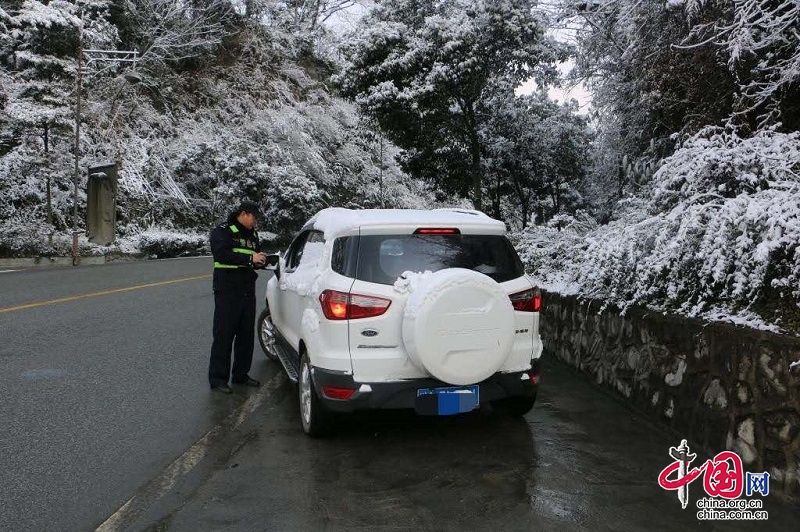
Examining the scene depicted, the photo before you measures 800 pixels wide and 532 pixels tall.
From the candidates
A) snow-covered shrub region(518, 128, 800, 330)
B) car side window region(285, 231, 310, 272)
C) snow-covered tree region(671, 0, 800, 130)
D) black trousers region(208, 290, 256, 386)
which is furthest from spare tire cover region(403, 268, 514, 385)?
snow-covered tree region(671, 0, 800, 130)

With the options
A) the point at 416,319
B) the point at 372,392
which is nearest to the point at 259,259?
the point at 372,392

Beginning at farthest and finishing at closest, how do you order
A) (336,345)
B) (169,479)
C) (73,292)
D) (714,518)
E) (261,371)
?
(73,292), (261,371), (336,345), (169,479), (714,518)

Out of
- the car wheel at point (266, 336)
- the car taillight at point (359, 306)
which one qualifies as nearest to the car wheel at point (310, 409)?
the car taillight at point (359, 306)

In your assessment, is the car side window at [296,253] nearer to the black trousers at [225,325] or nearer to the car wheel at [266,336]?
the black trousers at [225,325]

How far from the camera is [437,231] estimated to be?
479 cm

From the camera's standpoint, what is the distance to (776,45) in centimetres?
663

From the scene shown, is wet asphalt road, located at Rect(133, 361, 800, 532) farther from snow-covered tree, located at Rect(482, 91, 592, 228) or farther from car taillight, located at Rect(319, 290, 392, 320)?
snow-covered tree, located at Rect(482, 91, 592, 228)

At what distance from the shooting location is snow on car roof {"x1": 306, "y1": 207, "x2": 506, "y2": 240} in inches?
186

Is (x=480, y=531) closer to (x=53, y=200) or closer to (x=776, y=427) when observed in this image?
(x=776, y=427)

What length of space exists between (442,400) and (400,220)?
1.34 m

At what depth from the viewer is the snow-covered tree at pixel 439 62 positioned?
14688 mm

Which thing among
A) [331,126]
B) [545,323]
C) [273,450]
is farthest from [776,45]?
[331,126]

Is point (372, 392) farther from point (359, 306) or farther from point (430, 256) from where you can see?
point (430, 256)

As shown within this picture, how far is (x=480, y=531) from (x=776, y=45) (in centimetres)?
597
